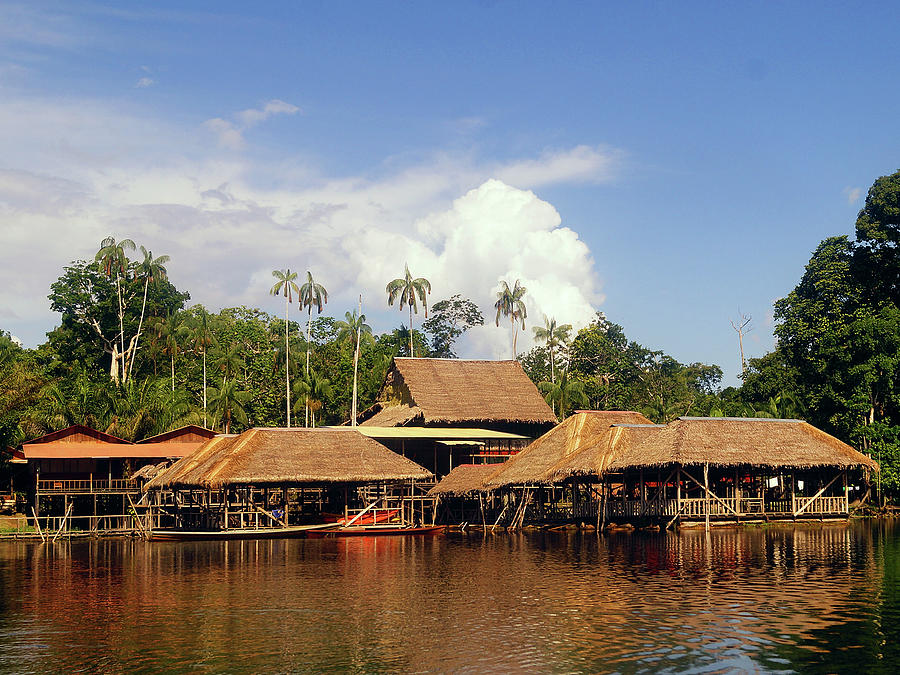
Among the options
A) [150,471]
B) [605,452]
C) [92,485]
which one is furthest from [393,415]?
[605,452]

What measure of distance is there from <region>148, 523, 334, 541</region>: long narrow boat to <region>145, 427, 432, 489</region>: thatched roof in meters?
2.13

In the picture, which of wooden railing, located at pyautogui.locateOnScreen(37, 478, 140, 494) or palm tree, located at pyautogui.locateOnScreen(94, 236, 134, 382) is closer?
wooden railing, located at pyautogui.locateOnScreen(37, 478, 140, 494)

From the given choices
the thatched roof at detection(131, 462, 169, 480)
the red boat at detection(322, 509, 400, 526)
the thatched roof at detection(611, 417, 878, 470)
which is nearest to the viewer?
the thatched roof at detection(611, 417, 878, 470)

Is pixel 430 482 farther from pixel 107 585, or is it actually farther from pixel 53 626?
pixel 53 626

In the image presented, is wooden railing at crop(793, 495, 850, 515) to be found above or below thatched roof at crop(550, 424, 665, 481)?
below

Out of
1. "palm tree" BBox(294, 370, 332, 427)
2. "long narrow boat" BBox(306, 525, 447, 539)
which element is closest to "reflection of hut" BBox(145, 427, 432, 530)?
"long narrow boat" BBox(306, 525, 447, 539)

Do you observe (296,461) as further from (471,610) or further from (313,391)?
(313,391)

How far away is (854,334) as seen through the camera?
5128 centimetres

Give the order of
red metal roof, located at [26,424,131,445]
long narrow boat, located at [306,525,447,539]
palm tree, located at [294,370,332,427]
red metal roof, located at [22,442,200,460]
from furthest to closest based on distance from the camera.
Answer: palm tree, located at [294,370,332,427], red metal roof, located at [26,424,131,445], red metal roof, located at [22,442,200,460], long narrow boat, located at [306,525,447,539]

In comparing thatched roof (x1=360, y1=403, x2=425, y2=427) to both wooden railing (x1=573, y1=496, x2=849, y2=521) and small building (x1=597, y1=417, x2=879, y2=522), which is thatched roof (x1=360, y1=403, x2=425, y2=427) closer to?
wooden railing (x1=573, y1=496, x2=849, y2=521)

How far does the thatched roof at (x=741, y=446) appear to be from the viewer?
142 feet

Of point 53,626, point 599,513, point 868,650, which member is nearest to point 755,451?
point 599,513

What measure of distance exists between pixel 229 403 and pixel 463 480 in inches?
897

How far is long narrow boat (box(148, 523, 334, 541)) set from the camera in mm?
44438
